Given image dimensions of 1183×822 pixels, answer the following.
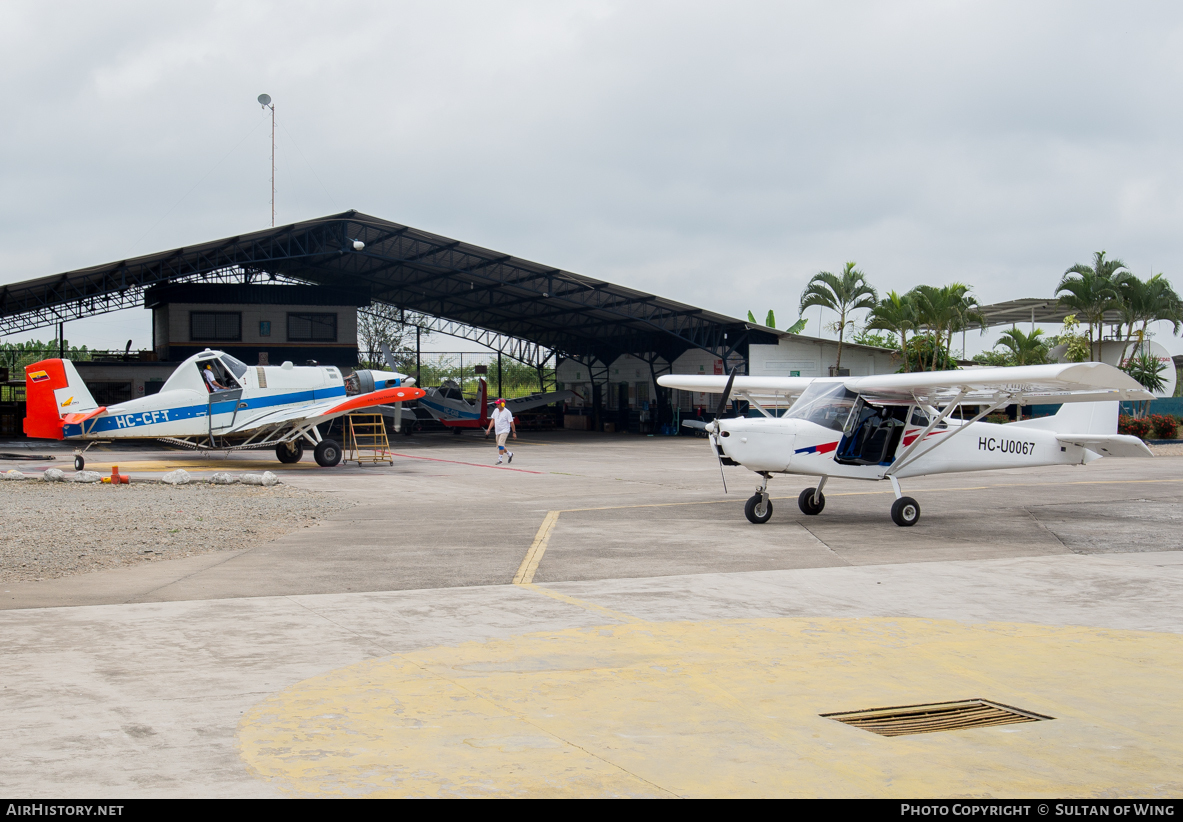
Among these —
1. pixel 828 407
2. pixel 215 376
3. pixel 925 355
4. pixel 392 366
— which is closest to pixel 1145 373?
pixel 925 355

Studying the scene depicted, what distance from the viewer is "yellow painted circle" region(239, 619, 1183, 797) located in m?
3.61

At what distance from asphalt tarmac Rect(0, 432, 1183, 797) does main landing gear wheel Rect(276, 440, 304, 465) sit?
43.8 feet

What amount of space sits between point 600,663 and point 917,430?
9195mm

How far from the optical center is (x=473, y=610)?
702cm

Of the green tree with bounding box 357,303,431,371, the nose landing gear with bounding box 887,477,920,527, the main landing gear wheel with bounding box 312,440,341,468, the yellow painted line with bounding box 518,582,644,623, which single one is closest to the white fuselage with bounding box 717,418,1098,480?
the nose landing gear with bounding box 887,477,920,527

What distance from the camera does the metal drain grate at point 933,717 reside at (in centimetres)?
431

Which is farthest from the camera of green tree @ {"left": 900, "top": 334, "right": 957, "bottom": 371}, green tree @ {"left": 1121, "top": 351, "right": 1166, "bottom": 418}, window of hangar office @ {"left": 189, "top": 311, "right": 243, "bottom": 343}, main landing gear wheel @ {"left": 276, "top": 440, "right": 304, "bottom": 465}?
window of hangar office @ {"left": 189, "top": 311, "right": 243, "bottom": 343}

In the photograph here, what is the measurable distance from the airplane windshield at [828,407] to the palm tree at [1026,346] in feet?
97.4

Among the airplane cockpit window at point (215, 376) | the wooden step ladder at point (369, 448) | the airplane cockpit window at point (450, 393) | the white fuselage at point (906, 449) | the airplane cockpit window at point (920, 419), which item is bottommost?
the wooden step ladder at point (369, 448)

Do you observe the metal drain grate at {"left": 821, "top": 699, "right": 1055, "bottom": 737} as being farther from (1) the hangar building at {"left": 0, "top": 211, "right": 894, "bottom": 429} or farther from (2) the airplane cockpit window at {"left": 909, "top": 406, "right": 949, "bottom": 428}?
(1) the hangar building at {"left": 0, "top": 211, "right": 894, "bottom": 429}

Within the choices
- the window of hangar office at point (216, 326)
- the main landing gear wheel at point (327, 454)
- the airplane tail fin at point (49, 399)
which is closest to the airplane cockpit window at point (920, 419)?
the main landing gear wheel at point (327, 454)

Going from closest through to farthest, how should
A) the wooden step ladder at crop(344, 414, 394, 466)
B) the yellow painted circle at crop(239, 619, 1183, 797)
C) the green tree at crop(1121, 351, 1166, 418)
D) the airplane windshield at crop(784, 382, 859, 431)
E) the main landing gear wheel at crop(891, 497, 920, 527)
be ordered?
the yellow painted circle at crop(239, 619, 1183, 797) < the main landing gear wheel at crop(891, 497, 920, 527) < the airplane windshield at crop(784, 382, 859, 431) < the wooden step ladder at crop(344, 414, 394, 466) < the green tree at crop(1121, 351, 1166, 418)

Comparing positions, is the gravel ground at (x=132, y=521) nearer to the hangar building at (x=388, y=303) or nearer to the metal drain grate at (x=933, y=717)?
the metal drain grate at (x=933, y=717)
